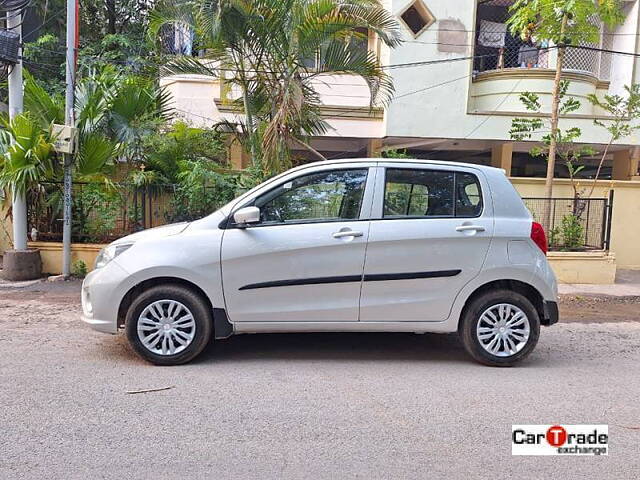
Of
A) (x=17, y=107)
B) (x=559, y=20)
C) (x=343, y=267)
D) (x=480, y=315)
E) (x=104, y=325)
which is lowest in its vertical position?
(x=104, y=325)

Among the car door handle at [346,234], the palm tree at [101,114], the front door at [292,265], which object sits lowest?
the front door at [292,265]

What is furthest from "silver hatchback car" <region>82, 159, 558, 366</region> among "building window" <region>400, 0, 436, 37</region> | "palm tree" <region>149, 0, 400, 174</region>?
"building window" <region>400, 0, 436, 37</region>

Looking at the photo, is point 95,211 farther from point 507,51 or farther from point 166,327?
point 507,51

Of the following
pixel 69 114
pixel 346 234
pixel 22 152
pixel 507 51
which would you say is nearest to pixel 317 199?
pixel 346 234

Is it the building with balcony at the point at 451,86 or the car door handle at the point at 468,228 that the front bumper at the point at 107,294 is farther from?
the building with balcony at the point at 451,86

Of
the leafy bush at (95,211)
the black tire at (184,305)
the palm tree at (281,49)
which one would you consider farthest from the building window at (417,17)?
the black tire at (184,305)

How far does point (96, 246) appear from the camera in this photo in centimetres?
949

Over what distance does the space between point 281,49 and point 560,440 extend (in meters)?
7.31

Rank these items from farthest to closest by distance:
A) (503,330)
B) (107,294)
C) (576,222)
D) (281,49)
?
(576,222) < (281,49) < (503,330) < (107,294)

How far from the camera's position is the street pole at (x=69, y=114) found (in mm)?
8711

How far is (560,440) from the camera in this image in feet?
12.1

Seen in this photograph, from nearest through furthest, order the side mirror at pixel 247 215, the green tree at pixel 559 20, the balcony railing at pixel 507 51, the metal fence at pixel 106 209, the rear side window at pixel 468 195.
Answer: the side mirror at pixel 247 215, the rear side window at pixel 468 195, the green tree at pixel 559 20, the metal fence at pixel 106 209, the balcony railing at pixel 507 51

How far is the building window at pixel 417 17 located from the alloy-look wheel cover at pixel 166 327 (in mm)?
10829

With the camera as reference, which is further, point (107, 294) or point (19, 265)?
point (19, 265)
